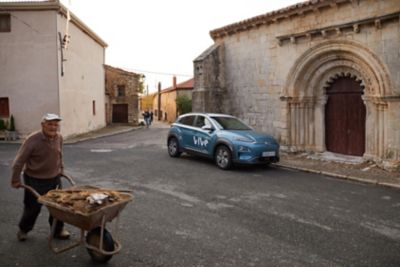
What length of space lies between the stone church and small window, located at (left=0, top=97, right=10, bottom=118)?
419 inches

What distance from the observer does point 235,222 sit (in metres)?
5.73

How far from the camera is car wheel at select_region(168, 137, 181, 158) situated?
12594 millimetres

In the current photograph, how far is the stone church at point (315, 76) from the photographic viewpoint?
10117mm

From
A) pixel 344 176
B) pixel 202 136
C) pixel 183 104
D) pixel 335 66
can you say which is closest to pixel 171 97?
pixel 183 104

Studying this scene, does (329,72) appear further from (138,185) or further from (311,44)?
(138,185)

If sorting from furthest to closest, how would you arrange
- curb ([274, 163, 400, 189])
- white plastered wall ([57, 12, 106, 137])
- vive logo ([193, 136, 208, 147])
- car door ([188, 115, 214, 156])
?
1. white plastered wall ([57, 12, 106, 137])
2. vive logo ([193, 136, 208, 147])
3. car door ([188, 115, 214, 156])
4. curb ([274, 163, 400, 189])

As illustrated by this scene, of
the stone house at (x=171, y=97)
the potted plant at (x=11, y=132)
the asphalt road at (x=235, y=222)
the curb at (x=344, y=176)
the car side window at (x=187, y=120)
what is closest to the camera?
the asphalt road at (x=235, y=222)

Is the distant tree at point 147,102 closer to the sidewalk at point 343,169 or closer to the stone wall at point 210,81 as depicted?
the stone wall at point 210,81

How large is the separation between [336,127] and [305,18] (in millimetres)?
3638

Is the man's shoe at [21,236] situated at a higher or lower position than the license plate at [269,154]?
lower

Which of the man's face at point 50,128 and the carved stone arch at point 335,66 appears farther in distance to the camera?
the carved stone arch at point 335,66

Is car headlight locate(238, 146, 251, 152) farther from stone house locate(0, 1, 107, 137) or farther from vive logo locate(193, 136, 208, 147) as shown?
stone house locate(0, 1, 107, 137)

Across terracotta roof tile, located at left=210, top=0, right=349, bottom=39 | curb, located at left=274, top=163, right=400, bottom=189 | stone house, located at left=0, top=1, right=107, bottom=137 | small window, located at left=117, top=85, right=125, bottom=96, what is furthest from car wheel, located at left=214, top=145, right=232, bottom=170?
small window, located at left=117, top=85, right=125, bottom=96

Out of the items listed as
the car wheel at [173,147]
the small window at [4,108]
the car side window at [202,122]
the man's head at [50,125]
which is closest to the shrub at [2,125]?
the small window at [4,108]
